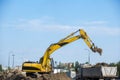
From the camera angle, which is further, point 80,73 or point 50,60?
point 80,73

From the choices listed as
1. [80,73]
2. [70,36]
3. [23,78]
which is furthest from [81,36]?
[80,73]

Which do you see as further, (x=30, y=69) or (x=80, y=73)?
(x=80, y=73)

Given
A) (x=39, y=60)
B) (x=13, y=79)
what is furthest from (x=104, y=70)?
(x=13, y=79)

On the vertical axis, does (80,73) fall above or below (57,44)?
below

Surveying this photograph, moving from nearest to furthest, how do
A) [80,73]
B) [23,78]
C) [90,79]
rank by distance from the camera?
[23,78], [90,79], [80,73]

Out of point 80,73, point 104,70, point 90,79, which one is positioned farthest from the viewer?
point 80,73

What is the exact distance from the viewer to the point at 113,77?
44438mm

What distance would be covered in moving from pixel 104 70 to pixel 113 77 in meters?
1.48

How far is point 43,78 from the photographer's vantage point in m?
41.2

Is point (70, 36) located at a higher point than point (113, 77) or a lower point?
higher

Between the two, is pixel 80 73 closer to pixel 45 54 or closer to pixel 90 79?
pixel 90 79

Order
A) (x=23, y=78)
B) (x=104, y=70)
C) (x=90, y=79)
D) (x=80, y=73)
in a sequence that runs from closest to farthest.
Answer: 1. (x=23, y=78)
2. (x=104, y=70)
3. (x=90, y=79)
4. (x=80, y=73)

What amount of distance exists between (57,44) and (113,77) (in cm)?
825

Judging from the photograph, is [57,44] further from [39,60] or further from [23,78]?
[23,78]
